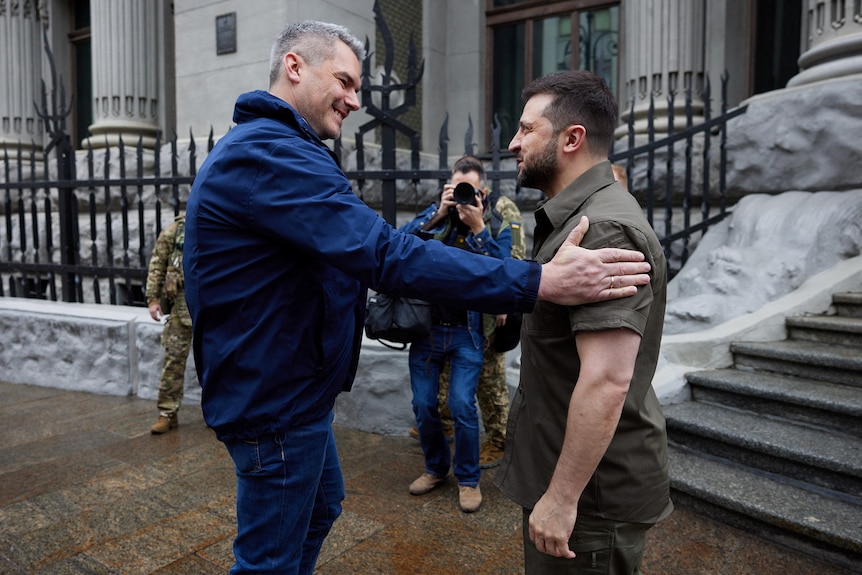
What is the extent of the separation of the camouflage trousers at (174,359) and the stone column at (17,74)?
7.42m

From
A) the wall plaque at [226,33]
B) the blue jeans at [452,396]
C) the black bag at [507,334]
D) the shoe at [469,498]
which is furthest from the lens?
the wall plaque at [226,33]

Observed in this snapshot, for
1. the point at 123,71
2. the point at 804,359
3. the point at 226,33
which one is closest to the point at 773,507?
the point at 804,359

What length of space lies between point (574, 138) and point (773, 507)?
7.96ft

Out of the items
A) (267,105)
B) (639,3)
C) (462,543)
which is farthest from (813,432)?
(639,3)

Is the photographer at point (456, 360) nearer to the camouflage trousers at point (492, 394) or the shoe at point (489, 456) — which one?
the camouflage trousers at point (492, 394)

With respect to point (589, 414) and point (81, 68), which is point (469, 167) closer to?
point (589, 414)

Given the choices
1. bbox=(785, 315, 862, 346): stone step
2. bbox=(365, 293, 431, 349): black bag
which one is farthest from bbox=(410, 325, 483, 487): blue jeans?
bbox=(785, 315, 862, 346): stone step

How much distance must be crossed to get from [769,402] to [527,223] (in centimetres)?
A: 405

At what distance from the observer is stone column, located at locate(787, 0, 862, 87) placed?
217 inches

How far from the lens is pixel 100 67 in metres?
8.98

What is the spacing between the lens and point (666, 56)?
6.84 metres

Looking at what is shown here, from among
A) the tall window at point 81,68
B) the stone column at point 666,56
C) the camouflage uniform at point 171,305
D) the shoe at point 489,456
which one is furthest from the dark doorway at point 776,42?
the tall window at point 81,68

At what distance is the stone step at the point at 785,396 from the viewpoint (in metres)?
3.68

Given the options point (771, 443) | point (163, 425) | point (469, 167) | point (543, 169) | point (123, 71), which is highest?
point (123, 71)
